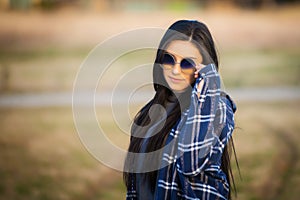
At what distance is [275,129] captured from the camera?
29.2 ft

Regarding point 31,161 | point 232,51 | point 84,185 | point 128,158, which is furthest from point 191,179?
point 232,51

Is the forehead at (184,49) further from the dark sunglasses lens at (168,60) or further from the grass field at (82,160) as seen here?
the grass field at (82,160)

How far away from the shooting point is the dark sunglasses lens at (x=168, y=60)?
8.22 feet

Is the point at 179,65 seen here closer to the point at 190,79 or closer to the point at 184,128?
the point at 190,79

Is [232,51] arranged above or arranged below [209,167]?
below

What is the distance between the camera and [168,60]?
8.27 ft

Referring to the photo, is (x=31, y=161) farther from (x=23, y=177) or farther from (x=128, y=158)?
(x=128, y=158)

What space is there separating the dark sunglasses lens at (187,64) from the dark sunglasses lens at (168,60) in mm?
41

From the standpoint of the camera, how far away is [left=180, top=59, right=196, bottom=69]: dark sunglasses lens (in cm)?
246

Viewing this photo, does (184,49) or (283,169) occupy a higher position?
(184,49)

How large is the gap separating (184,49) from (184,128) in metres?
0.31

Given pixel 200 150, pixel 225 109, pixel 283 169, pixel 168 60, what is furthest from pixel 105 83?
pixel 200 150

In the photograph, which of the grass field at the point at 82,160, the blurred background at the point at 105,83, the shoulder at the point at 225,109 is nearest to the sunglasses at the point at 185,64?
the shoulder at the point at 225,109

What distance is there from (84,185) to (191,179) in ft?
14.3
